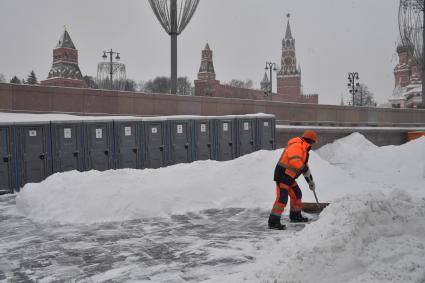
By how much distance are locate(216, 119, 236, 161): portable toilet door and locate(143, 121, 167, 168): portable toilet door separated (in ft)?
7.33

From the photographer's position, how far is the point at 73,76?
245 ft

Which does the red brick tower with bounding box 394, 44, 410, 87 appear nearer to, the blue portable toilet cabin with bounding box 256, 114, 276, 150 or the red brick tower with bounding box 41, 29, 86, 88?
the red brick tower with bounding box 41, 29, 86, 88

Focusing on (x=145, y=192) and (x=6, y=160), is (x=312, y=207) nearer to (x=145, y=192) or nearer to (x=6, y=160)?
(x=145, y=192)

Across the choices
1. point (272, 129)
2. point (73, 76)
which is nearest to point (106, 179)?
point (272, 129)

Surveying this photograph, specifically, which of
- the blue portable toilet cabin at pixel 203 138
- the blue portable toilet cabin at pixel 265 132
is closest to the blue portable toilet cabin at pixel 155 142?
the blue portable toilet cabin at pixel 203 138

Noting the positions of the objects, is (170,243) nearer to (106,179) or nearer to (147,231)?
(147,231)

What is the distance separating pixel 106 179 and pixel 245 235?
4.23 metres

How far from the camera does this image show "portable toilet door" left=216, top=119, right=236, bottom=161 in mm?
15953

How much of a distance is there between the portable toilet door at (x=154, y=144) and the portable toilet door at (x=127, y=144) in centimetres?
28

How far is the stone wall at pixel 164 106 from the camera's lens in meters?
15.0

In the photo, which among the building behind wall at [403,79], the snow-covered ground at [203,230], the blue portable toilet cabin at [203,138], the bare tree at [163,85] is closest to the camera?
the snow-covered ground at [203,230]

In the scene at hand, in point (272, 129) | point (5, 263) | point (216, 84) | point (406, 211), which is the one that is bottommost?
point (5, 263)

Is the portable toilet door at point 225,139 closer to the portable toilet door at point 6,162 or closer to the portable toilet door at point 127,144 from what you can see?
the portable toilet door at point 127,144

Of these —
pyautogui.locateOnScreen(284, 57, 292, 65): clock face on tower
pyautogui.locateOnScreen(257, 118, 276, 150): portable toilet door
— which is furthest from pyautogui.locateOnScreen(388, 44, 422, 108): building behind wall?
pyautogui.locateOnScreen(257, 118, 276, 150): portable toilet door
